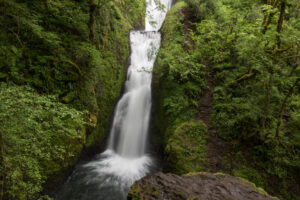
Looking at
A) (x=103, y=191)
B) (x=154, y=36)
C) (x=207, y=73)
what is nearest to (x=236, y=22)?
(x=207, y=73)

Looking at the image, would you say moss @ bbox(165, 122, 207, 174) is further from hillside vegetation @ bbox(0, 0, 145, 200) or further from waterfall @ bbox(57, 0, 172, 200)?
hillside vegetation @ bbox(0, 0, 145, 200)

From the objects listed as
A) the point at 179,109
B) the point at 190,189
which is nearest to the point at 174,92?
the point at 179,109

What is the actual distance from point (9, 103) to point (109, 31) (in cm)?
717

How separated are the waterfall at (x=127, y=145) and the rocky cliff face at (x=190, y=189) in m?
2.62

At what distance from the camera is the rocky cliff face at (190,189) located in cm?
331

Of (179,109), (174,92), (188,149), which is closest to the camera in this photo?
(188,149)

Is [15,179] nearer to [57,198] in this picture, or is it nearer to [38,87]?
[57,198]

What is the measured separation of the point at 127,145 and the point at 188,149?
344cm

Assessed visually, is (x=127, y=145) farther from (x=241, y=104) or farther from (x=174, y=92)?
(x=241, y=104)

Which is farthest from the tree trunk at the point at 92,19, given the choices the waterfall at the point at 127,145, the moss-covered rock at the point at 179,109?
the moss-covered rock at the point at 179,109

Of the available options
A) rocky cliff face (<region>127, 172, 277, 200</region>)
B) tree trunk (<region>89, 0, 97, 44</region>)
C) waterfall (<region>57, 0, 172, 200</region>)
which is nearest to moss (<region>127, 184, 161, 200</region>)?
rocky cliff face (<region>127, 172, 277, 200</region>)

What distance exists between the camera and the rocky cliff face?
3.31 m

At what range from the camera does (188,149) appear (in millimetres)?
6156

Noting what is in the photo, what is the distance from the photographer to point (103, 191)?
5719mm
